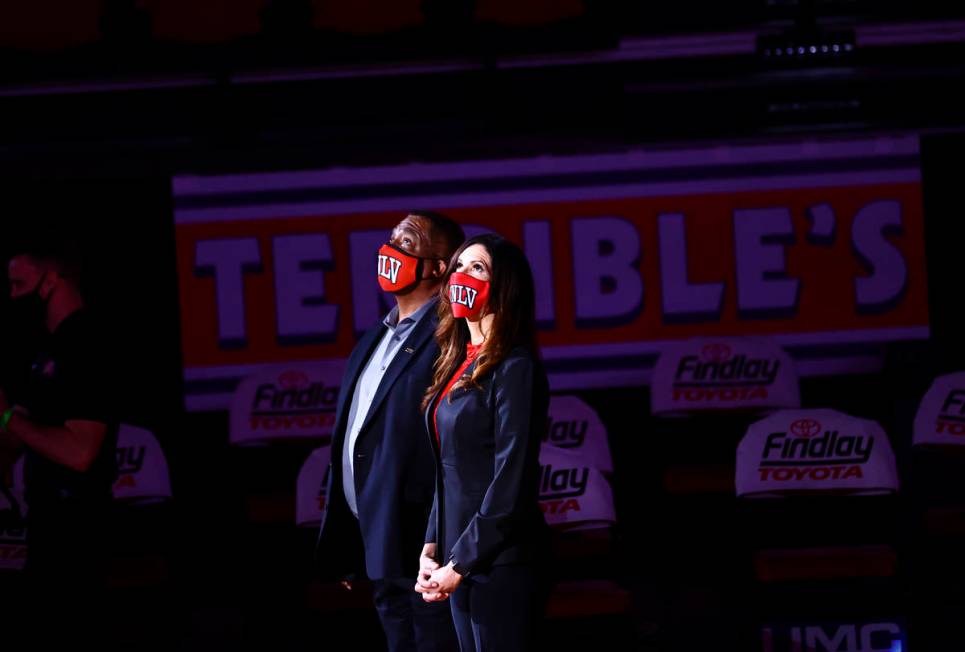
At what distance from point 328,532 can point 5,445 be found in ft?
3.65

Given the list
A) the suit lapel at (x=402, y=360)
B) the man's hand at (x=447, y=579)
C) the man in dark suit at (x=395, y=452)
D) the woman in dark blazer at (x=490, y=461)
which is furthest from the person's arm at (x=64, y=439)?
the man's hand at (x=447, y=579)

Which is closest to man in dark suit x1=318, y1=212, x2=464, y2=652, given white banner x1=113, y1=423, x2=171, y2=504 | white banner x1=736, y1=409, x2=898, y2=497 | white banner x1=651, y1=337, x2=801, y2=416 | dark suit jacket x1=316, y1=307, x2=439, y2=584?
dark suit jacket x1=316, y1=307, x2=439, y2=584

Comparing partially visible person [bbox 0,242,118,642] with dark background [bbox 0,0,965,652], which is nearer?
partially visible person [bbox 0,242,118,642]

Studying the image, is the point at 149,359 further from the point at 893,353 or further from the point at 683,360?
the point at 893,353

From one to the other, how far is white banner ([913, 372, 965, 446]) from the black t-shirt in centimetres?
368

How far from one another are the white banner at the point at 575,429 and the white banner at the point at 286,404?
124 cm

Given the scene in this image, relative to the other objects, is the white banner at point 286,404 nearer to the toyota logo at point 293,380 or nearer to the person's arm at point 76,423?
the toyota logo at point 293,380

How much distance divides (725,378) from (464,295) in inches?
153

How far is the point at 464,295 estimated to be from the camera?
291 cm

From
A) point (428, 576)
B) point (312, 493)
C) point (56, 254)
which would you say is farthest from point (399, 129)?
point (428, 576)

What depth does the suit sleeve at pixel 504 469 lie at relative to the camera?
2.72 metres

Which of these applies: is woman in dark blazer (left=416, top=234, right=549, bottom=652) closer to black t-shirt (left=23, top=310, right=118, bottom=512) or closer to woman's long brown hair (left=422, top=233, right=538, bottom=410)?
woman's long brown hair (left=422, top=233, right=538, bottom=410)

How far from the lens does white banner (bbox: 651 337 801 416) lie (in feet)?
21.4

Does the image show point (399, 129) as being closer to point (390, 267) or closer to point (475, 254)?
point (390, 267)
